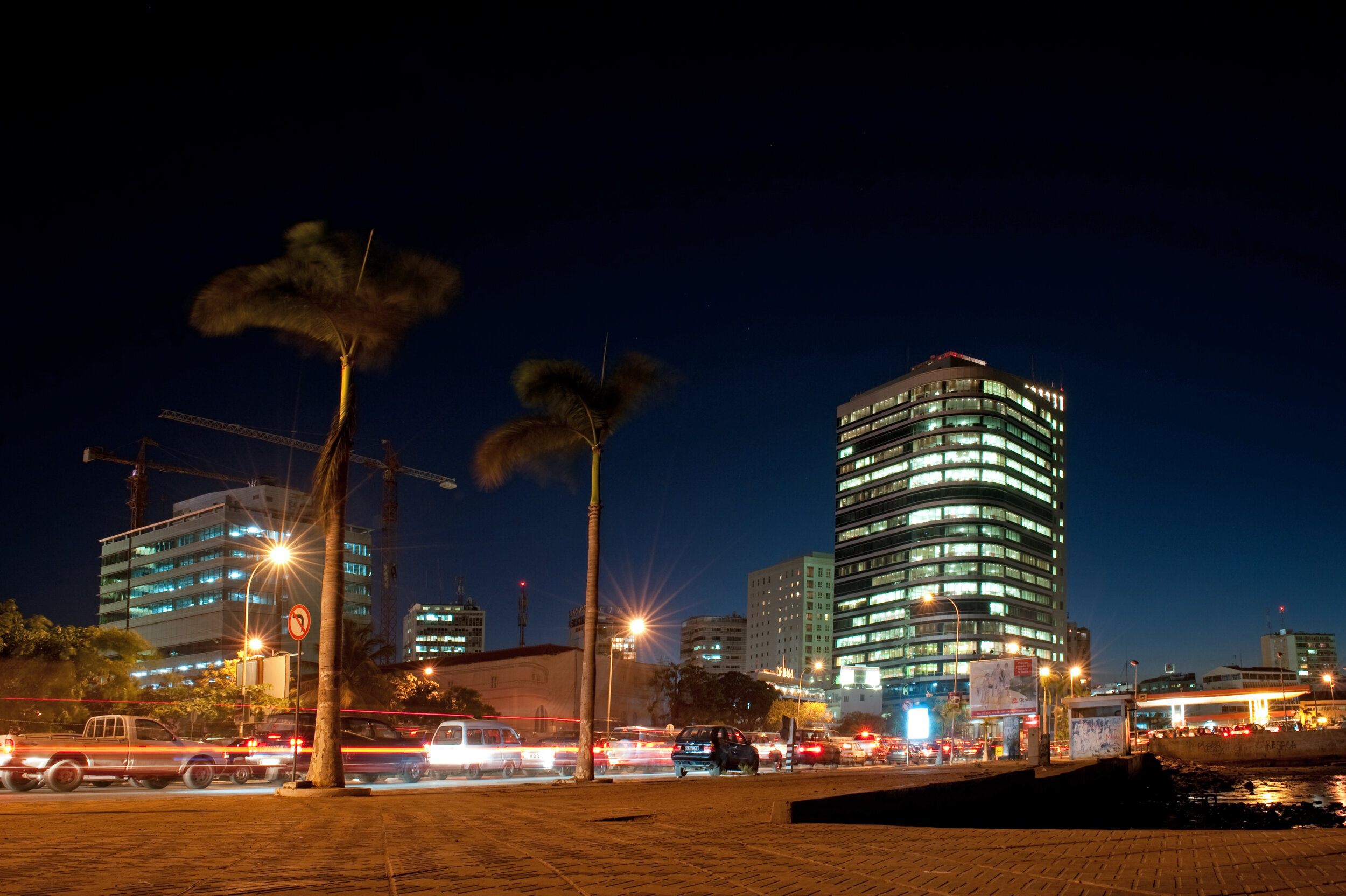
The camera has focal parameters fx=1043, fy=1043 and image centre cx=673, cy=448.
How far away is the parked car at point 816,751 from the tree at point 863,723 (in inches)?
3646

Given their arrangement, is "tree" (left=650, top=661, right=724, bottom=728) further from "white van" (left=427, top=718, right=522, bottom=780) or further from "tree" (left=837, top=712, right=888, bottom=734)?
"tree" (left=837, top=712, right=888, bottom=734)

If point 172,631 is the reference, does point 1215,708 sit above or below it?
below

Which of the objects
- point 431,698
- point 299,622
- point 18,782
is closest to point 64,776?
point 18,782

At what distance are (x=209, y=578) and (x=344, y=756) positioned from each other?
118 m

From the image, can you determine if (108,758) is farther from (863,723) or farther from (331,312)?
(863,723)

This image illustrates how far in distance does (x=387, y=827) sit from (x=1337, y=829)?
924 centimetres

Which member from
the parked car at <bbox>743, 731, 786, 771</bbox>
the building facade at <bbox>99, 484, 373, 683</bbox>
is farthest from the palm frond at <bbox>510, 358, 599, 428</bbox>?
the building facade at <bbox>99, 484, 373, 683</bbox>

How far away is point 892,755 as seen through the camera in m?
47.9

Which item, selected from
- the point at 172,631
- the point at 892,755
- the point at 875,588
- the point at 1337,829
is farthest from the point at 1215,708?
the point at 1337,829

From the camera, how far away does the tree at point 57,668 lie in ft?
119

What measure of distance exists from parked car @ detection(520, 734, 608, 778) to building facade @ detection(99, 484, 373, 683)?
95.1 metres

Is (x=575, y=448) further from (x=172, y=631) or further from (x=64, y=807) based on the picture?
(x=172, y=631)

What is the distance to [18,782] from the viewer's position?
18.7m

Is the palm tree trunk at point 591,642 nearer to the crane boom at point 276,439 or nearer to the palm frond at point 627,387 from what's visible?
the palm frond at point 627,387
